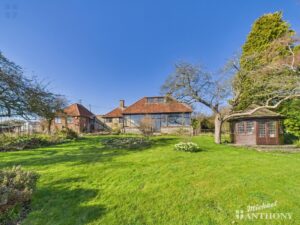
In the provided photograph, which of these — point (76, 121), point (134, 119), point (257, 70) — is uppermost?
point (257, 70)

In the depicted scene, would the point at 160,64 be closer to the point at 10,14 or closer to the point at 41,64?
the point at 41,64

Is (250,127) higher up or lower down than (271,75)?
lower down

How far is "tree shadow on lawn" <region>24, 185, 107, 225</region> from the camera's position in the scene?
12.3 ft

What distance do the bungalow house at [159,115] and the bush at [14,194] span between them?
2280cm

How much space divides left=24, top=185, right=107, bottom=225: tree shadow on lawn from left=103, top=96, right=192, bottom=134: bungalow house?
22623 millimetres

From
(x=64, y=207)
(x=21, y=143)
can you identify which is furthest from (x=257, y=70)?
(x=21, y=143)

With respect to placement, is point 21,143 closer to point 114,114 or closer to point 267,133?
point 267,133

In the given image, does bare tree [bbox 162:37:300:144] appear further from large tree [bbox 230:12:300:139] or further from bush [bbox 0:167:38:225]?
bush [bbox 0:167:38:225]

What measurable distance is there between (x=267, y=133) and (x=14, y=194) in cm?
1805

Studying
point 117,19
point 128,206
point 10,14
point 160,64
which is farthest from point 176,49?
point 128,206

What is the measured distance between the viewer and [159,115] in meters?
29.0

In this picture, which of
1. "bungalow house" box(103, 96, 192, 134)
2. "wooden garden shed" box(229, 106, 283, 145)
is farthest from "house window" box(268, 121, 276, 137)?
"bungalow house" box(103, 96, 192, 134)

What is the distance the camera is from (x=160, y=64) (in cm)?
2233

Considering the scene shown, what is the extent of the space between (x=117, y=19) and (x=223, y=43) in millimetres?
9546
